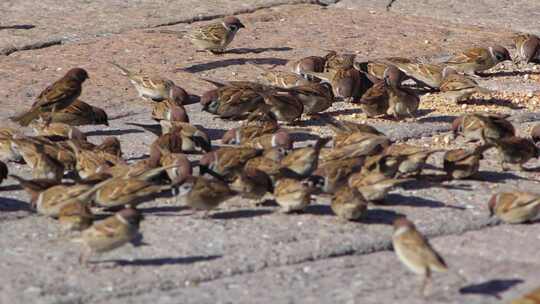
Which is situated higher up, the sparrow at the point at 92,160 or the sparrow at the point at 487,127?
the sparrow at the point at 487,127

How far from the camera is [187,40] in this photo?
37.8 ft

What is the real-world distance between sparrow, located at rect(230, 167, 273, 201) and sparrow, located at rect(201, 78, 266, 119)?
1.91m

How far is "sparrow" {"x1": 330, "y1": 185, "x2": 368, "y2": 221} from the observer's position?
22.1 ft

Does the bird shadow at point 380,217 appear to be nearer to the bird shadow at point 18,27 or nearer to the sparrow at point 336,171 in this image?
the sparrow at point 336,171

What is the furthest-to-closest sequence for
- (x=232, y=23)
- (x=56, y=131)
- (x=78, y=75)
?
(x=232, y=23)
(x=78, y=75)
(x=56, y=131)

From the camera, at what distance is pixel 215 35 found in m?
11.0

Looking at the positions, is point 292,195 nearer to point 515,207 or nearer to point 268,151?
point 268,151

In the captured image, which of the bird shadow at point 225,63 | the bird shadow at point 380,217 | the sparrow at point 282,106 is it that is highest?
the bird shadow at point 380,217

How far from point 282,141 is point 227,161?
0.61 m

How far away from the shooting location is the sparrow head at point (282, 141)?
8070 millimetres

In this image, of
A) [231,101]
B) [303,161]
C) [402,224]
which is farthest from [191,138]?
[402,224]

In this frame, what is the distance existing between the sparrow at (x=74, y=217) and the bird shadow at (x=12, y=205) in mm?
604

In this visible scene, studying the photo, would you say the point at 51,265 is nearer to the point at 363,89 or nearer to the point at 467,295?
the point at 467,295

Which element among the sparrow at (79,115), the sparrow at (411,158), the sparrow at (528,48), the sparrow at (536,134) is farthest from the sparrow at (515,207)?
the sparrow at (528,48)
